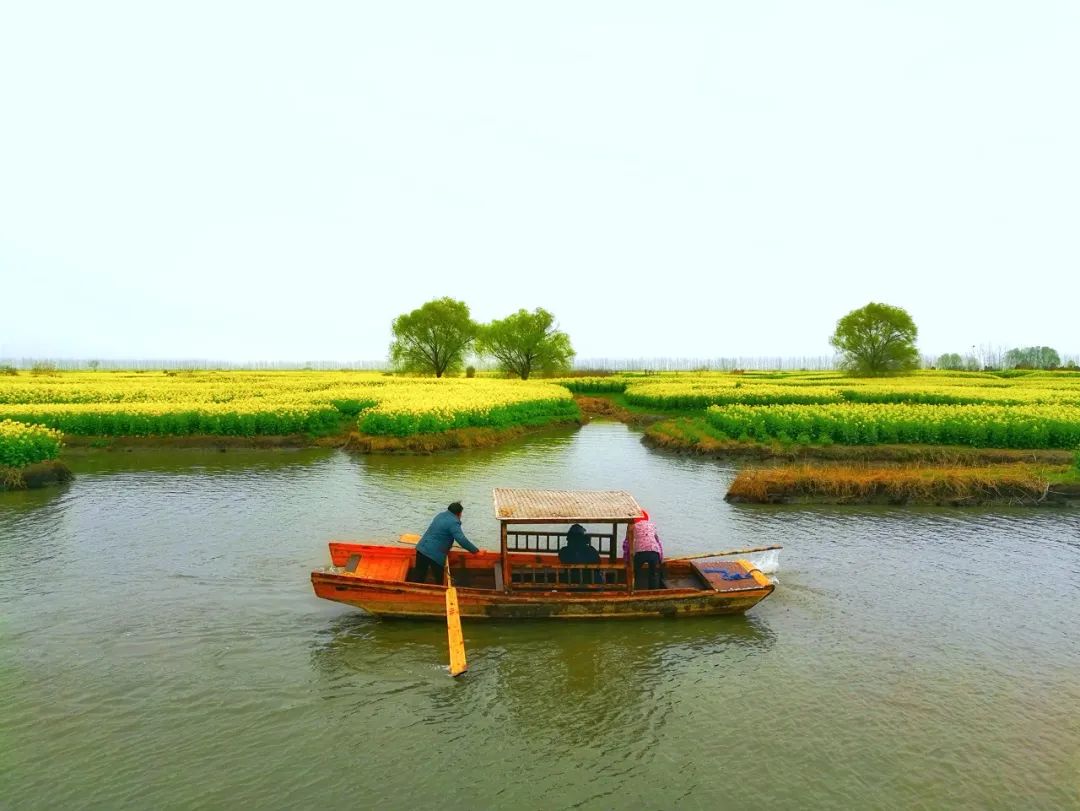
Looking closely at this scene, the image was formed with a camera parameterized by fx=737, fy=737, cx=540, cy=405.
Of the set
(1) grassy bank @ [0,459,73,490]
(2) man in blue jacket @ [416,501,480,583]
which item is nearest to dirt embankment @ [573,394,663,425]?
(1) grassy bank @ [0,459,73,490]

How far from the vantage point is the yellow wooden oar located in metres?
10.9

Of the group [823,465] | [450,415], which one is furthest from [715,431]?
[450,415]

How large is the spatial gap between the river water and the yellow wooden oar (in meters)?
0.32

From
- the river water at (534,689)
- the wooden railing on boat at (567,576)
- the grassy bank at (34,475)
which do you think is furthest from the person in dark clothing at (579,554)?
the grassy bank at (34,475)

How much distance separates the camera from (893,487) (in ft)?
78.4

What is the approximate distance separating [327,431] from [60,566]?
73.9ft

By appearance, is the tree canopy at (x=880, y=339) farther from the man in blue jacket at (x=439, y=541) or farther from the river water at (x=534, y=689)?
the man in blue jacket at (x=439, y=541)

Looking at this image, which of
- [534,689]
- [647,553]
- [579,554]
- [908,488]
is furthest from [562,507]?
[908,488]

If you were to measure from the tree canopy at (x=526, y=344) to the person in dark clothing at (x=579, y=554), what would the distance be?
257 ft

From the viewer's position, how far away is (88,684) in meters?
10.7

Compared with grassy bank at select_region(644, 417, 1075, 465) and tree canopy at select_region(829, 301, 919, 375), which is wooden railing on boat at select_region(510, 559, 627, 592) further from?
tree canopy at select_region(829, 301, 919, 375)

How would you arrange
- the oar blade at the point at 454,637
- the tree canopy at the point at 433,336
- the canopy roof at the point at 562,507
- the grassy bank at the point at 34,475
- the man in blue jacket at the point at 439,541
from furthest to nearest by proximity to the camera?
the tree canopy at the point at 433,336 < the grassy bank at the point at 34,475 < the man in blue jacket at the point at 439,541 < the canopy roof at the point at 562,507 < the oar blade at the point at 454,637

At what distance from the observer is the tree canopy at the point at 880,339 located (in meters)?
83.8

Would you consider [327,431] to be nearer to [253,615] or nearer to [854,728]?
[253,615]
